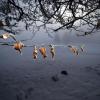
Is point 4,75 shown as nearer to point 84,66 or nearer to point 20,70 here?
point 20,70

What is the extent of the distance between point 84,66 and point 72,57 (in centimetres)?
440

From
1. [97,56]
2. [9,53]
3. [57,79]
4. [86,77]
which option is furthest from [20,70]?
[97,56]

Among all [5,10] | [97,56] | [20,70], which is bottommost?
[97,56]

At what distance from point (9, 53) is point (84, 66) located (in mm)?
10587

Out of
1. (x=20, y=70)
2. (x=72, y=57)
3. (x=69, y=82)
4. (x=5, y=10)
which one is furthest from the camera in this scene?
(x=72, y=57)

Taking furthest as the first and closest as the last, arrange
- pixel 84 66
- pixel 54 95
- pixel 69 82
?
pixel 84 66 → pixel 69 82 → pixel 54 95

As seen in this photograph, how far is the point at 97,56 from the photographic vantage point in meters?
28.0

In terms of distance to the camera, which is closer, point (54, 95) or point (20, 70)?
point (54, 95)

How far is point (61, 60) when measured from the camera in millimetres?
24688

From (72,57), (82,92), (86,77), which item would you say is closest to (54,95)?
(82,92)

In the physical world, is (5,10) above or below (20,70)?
above

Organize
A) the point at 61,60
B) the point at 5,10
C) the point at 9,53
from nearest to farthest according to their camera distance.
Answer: the point at 5,10
the point at 61,60
the point at 9,53

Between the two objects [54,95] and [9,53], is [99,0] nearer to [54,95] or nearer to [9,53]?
[54,95]

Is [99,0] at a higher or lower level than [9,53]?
higher
